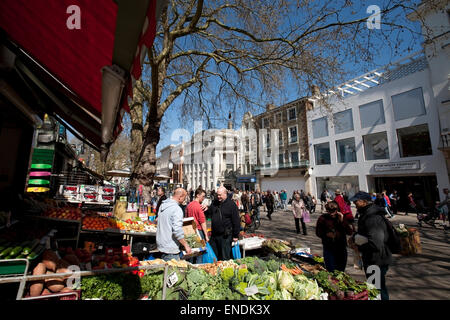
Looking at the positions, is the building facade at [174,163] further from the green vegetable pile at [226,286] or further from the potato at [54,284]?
the potato at [54,284]

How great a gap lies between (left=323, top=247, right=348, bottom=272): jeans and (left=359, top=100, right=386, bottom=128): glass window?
64.8ft

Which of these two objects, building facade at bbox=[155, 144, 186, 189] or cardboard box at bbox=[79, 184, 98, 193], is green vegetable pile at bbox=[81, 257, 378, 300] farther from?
building facade at bbox=[155, 144, 186, 189]

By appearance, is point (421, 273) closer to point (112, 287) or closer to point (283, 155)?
point (112, 287)

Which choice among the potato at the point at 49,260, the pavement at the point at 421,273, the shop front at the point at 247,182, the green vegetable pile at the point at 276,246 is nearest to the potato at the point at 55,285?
the potato at the point at 49,260

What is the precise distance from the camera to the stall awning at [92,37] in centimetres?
122

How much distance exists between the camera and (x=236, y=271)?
3.34 m

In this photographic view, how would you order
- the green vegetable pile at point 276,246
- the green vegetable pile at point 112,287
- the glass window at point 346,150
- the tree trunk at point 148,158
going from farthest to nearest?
the glass window at point 346,150 → the tree trunk at point 148,158 → the green vegetable pile at point 276,246 → the green vegetable pile at point 112,287

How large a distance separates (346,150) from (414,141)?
5.52 metres

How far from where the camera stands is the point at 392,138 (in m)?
17.8

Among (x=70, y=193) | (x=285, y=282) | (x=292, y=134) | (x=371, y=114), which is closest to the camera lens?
(x=285, y=282)

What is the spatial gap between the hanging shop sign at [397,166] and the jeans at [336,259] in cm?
1811

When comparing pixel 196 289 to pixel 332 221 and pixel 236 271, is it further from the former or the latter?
pixel 332 221

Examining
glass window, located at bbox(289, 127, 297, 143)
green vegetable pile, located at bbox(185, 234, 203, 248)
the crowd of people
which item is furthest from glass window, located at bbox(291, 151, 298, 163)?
green vegetable pile, located at bbox(185, 234, 203, 248)

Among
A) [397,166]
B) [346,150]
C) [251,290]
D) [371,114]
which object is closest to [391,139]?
[397,166]
